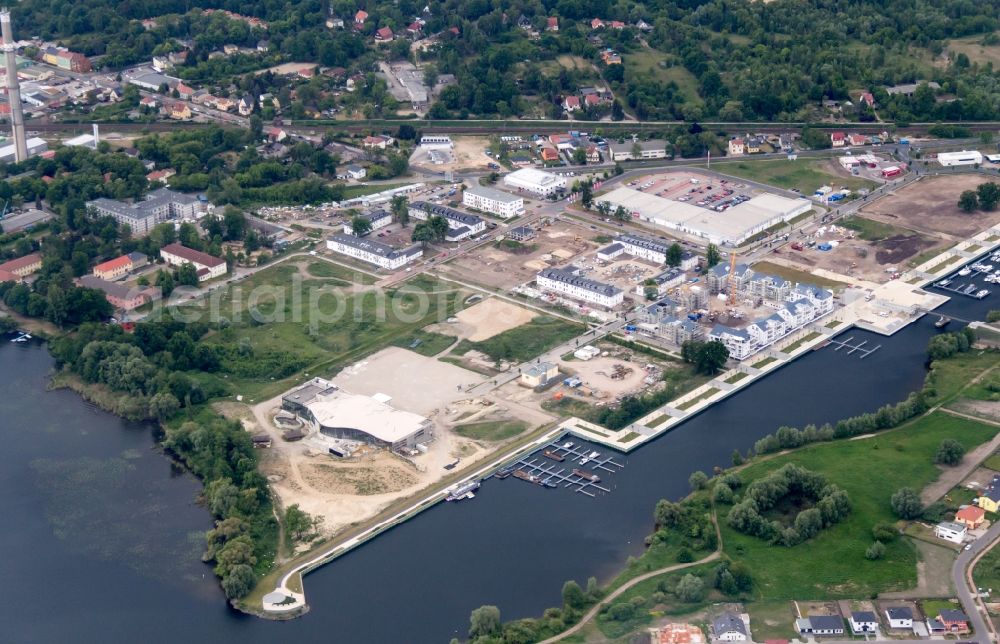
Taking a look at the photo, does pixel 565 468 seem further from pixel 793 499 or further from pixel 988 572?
pixel 988 572

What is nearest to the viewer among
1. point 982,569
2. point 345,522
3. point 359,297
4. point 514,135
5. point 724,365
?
point 982,569

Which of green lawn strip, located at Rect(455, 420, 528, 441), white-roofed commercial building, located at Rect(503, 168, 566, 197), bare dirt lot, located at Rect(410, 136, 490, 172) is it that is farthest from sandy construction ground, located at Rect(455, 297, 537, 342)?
bare dirt lot, located at Rect(410, 136, 490, 172)

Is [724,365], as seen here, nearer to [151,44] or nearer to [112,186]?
[112,186]

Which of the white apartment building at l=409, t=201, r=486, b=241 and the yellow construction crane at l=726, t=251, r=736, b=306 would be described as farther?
the white apartment building at l=409, t=201, r=486, b=241

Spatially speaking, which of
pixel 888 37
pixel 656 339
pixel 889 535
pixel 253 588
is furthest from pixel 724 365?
pixel 888 37

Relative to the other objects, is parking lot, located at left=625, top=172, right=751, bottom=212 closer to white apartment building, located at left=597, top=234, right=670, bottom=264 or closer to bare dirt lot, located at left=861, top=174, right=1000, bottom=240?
white apartment building, located at left=597, top=234, right=670, bottom=264

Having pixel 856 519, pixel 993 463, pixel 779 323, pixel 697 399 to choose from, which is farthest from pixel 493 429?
pixel 993 463
